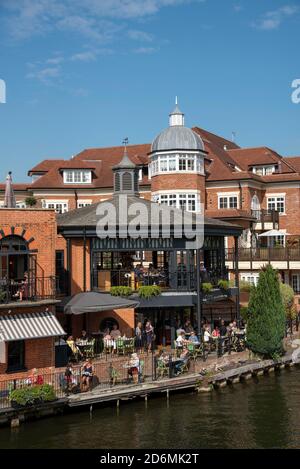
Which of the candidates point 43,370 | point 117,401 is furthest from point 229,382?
point 43,370

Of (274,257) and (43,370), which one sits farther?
(274,257)

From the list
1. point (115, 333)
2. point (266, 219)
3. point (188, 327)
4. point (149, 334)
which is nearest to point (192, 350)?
point (149, 334)

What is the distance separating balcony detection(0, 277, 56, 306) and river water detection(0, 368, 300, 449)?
4.56 metres

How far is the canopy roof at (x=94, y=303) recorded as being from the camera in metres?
26.3

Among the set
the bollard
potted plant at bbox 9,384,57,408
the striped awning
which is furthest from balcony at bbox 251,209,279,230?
the bollard

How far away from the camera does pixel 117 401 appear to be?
904 inches

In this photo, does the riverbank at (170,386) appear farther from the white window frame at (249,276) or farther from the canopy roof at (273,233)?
the canopy roof at (273,233)

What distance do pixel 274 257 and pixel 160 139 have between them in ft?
38.7

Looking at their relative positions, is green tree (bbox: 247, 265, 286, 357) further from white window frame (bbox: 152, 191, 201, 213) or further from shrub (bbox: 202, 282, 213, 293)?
white window frame (bbox: 152, 191, 201, 213)

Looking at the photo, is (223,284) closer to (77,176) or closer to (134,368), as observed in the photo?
(134,368)

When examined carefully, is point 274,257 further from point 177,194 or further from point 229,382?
point 229,382

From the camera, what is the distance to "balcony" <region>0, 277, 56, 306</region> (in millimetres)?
23359

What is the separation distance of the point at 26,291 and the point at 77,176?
2887 centimetres
